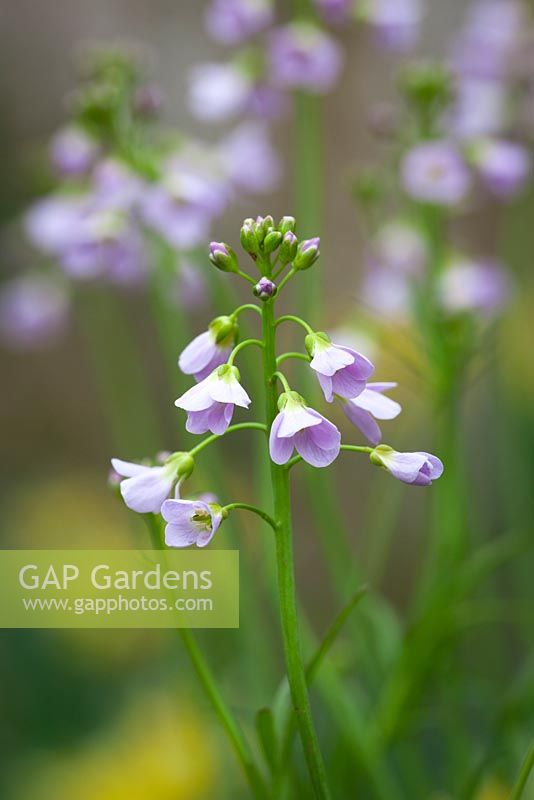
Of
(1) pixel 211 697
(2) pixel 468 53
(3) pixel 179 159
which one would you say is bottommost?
(1) pixel 211 697

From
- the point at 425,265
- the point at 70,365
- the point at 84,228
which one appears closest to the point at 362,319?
the point at 425,265

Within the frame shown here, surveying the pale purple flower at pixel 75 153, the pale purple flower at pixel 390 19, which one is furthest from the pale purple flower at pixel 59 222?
the pale purple flower at pixel 390 19

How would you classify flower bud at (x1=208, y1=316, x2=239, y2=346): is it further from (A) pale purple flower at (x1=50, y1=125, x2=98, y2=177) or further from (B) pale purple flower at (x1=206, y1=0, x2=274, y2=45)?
(B) pale purple flower at (x1=206, y1=0, x2=274, y2=45)

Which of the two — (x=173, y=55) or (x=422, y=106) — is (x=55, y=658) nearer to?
(x=422, y=106)

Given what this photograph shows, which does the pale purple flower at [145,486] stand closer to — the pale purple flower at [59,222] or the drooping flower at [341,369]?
the drooping flower at [341,369]

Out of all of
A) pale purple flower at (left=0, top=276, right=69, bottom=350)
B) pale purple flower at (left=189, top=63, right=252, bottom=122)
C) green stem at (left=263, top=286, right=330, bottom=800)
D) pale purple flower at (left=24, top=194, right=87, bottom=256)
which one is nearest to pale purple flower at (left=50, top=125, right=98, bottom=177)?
pale purple flower at (left=24, top=194, right=87, bottom=256)

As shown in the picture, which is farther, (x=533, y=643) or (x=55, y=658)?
(x=55, y=658)
